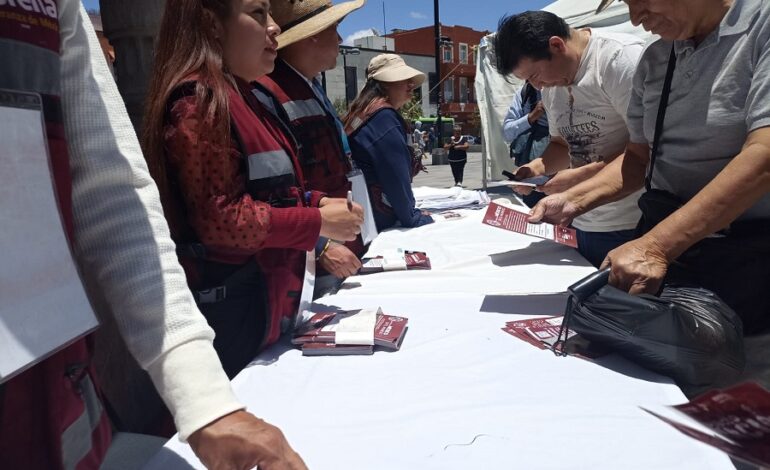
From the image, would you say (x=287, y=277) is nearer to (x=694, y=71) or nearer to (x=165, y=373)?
(x=165, y=373)

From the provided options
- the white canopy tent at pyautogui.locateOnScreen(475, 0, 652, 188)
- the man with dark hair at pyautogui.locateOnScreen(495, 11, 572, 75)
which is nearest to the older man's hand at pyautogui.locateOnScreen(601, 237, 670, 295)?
the man with dark hair at pyautogui.locateOnScreen(495, 11, 572, 75)

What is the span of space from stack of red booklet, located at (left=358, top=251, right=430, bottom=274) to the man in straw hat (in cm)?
14

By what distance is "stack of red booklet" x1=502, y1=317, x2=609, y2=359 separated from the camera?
121 cm

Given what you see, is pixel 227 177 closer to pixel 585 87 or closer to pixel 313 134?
pixel 313 134

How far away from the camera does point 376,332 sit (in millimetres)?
1329

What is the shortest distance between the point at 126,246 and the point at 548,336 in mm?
953

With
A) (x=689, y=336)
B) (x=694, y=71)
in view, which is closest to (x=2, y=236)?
(x=689, y=336)

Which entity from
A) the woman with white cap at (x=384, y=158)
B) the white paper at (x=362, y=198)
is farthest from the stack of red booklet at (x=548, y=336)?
the woman with white cap at (x=384, y=158)

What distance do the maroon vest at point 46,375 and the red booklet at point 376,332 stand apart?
0.66 metres

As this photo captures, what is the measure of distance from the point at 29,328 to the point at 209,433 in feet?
0.75

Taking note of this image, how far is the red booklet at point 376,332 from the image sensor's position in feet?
4.27

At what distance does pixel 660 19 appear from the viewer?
4.31ft

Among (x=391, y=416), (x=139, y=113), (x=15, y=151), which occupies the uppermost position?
(x=139, y=113)

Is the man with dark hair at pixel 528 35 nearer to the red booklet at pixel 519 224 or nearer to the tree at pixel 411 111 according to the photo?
the red booklet at pixel 519 224
